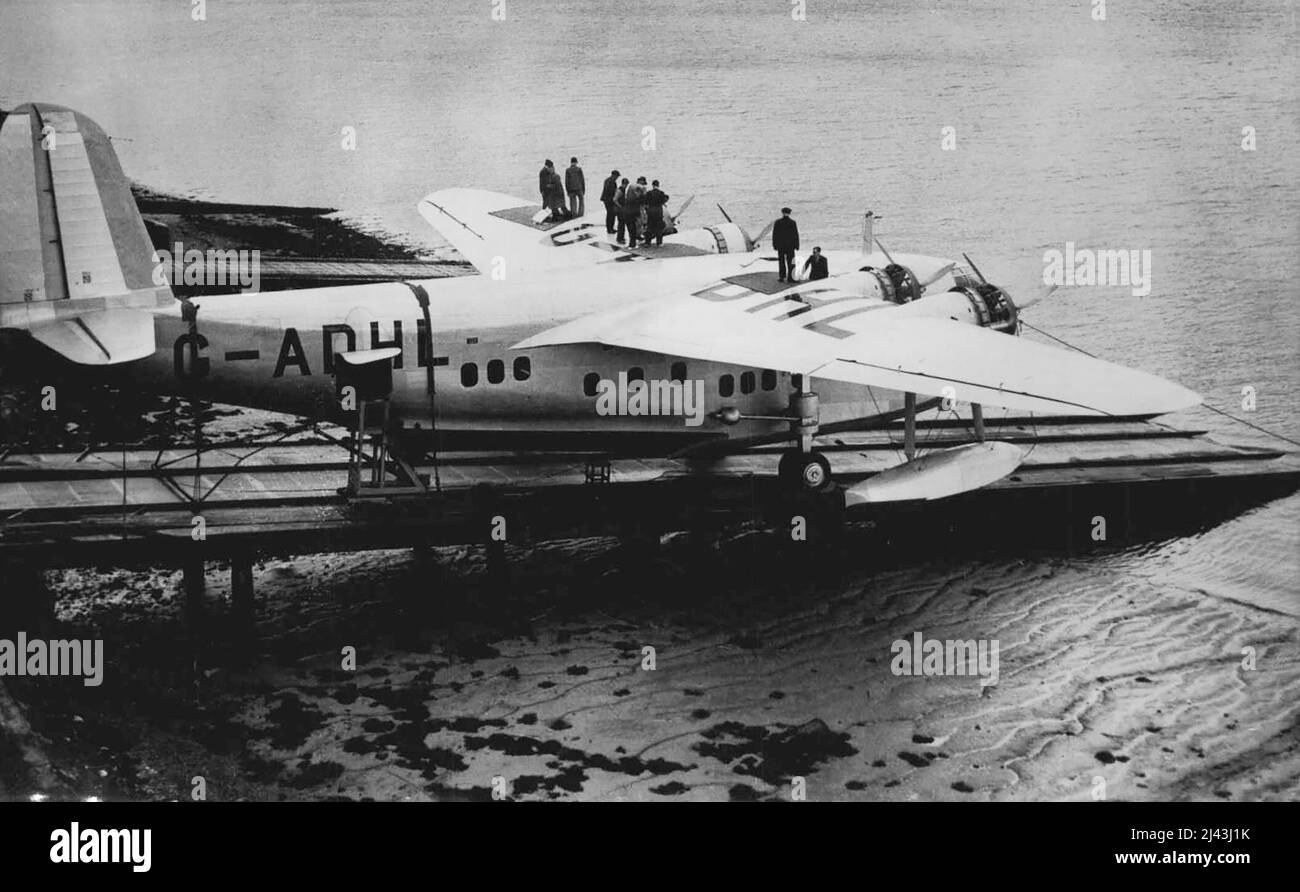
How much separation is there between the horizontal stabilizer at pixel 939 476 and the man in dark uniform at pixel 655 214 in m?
5.91

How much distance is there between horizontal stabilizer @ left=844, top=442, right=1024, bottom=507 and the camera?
1788 centimetres

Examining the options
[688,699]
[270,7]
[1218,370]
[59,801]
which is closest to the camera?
[59,801]

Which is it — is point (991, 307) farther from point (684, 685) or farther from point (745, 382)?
point (684, 685)

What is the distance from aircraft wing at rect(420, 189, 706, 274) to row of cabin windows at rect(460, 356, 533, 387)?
3571 millimetres

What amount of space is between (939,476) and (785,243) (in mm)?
3896

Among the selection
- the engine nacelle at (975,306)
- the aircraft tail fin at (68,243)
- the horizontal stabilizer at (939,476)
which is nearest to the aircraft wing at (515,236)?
the engine nacelle at (975,306)

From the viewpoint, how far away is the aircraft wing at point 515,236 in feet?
72.8

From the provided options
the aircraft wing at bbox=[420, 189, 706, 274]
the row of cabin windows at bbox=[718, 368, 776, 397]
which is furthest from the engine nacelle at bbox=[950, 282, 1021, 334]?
the aircraft wing at bbox=[420, 189, 706, 274]

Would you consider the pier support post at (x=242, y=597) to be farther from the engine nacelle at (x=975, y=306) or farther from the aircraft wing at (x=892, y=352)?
the engine nacelle at (x=975, y=306)

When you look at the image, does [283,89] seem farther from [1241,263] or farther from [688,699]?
[688,699]

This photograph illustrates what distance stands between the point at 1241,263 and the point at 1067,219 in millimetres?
4758

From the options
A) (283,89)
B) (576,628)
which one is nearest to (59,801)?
(576,628)

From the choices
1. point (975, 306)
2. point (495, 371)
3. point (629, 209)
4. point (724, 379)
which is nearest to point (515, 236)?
point (629, 209)

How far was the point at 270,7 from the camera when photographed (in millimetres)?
31625
